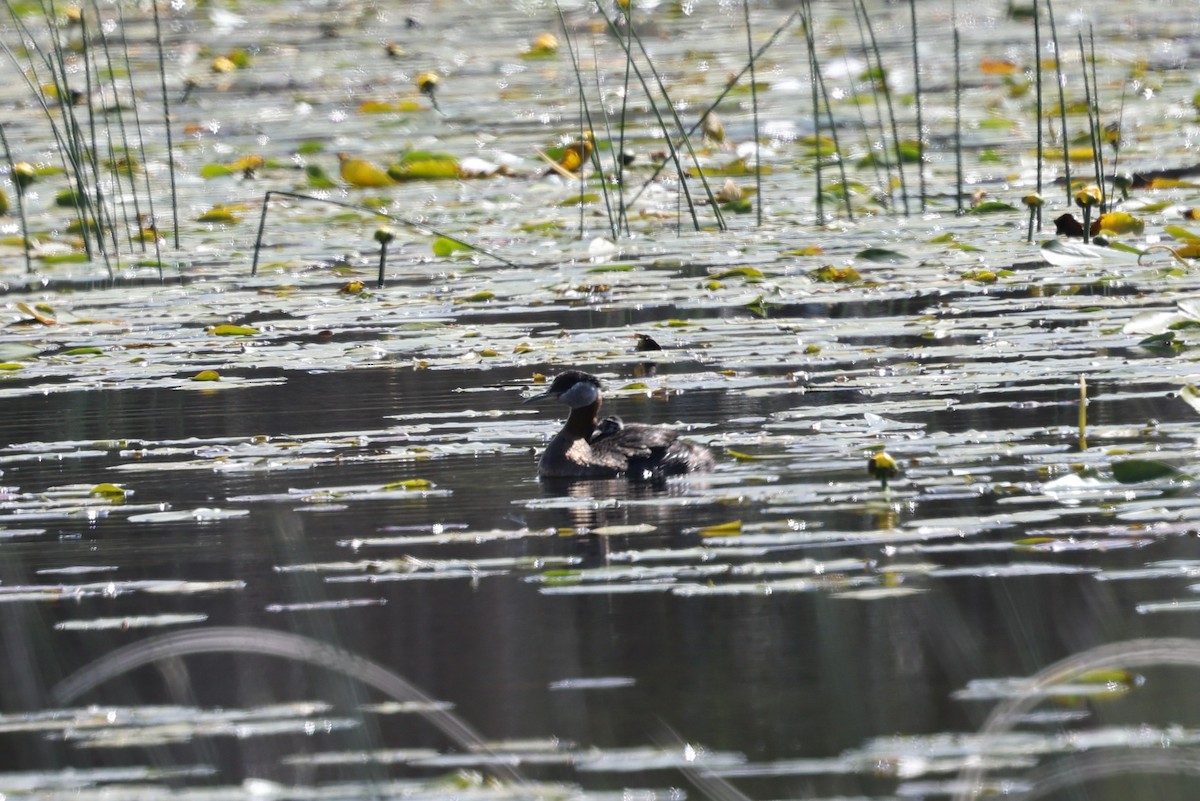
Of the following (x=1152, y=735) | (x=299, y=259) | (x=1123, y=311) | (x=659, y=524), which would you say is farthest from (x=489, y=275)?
(x=1152, y=735)

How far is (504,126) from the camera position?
1727 centimetres

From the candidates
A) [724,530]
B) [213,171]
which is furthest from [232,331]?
[213,171]

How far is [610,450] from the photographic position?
6711 millimetres

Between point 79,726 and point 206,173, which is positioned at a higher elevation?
point 206,173

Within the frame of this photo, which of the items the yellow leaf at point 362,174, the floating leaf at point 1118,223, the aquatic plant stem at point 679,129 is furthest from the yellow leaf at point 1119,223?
the yellow leaf at point 362,174

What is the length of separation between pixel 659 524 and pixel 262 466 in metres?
1.57

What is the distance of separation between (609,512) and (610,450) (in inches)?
25.5

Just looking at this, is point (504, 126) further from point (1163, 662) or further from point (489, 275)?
point (1163, 662)

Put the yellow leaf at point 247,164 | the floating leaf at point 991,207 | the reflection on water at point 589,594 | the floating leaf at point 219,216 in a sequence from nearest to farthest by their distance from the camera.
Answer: the reflection on water at point 589,594
the floating leaf at point 991,207
the floating leaf at point 219,216
the yellow leaf at point 247,164

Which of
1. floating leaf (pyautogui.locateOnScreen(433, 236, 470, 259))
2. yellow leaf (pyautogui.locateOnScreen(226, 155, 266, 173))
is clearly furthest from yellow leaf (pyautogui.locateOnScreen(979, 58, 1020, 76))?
floating leaf (pyautogui.locateOnScreen(433, 236, 470, 259))

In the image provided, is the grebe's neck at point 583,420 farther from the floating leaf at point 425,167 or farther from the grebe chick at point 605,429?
the floating leaf at point 425,167

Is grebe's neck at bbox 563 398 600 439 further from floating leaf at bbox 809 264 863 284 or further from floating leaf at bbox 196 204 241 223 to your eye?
floating leaf at bbox 196 204 241 223

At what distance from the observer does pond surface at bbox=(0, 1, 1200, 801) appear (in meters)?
3.84

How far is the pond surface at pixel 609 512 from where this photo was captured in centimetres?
384
